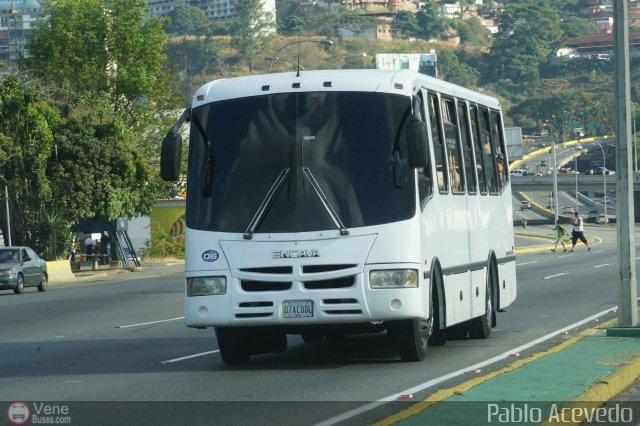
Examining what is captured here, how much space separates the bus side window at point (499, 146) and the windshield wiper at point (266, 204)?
618 cm

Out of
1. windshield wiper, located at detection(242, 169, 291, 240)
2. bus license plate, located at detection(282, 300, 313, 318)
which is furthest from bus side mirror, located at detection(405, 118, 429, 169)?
bus license plate, located at detection(282, 300, 313, 318)

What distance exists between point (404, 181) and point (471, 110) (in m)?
4.27

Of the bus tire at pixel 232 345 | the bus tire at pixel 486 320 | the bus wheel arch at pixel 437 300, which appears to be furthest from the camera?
the bus tire at pixel 486 320

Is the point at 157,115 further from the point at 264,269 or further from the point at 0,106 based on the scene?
the point at 264,269

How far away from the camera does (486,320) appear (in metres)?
18.3

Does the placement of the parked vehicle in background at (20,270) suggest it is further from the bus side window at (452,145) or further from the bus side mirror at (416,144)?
the bus side mirror at (416,144)

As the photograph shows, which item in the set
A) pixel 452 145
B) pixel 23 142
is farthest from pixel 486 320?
pixel 23 142

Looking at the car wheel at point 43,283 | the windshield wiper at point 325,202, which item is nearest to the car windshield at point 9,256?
the car wheel at point 43,283

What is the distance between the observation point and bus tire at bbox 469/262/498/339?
18.1 metres

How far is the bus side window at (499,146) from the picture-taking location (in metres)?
20.0

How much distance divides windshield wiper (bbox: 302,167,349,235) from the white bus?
0.01 metres

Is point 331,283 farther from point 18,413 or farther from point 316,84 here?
point 18,413

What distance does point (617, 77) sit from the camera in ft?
54.5

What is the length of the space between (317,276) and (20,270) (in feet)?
84.7
